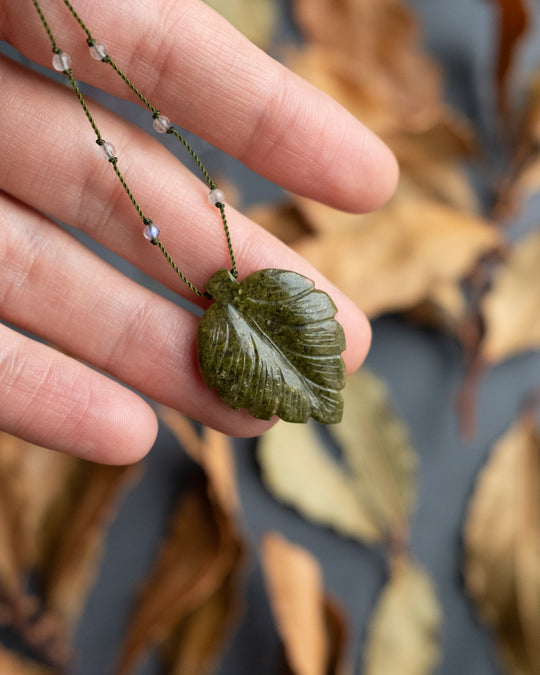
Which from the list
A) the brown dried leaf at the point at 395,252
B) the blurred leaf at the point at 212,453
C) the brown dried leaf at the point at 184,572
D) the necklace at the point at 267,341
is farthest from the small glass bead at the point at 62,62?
the brown dried leaf at the point at 184,572

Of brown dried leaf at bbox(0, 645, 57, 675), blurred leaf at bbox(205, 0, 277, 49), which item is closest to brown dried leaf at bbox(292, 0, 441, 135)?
blurred leaf at bbox(205, 0, 277, 49)

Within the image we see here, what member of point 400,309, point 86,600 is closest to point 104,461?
point 86,600

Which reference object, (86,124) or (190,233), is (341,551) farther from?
(86,124)

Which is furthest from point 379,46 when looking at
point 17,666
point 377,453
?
point 17,666

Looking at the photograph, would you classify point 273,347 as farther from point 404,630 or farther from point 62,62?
point 404,630

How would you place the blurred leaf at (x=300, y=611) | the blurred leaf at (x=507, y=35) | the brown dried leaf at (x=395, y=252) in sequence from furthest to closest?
the blurred leaf at (x=507, y=35) → the brown dried leaf at (x=395, y=252) → the blurred leaf at (x=300, y=611)

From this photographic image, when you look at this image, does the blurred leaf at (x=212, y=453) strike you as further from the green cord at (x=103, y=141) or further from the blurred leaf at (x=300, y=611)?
the green cord at (x=103, y=141)

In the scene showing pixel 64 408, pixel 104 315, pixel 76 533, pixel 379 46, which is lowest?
pixel 76 533
